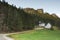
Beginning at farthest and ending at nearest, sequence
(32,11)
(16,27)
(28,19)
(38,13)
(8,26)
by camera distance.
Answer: (38,13)
(32,11)
(28,19)
(16,27)
(8,26)

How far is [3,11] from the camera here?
60.0m

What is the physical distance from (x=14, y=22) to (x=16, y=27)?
1391mm

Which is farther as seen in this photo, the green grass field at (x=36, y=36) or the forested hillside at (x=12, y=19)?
the forested hillside at (x=12, y=19)

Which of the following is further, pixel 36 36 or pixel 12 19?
pixel 12 19

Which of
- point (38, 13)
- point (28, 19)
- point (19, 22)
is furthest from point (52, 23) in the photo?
point (19, 22)

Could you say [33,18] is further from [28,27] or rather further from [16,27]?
[16,27]

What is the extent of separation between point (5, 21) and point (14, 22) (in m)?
4.00

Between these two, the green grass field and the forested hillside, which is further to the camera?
the forested hillside

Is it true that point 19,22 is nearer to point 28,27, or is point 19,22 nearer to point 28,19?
point 28,27

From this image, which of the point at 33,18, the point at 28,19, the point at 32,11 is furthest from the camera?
the point at 32,11

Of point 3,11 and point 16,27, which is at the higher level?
point 3,11

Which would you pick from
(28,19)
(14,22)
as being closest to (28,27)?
(28,19)

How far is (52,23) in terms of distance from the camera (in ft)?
299

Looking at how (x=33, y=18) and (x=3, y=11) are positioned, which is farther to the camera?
(x=33, y=18)
